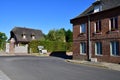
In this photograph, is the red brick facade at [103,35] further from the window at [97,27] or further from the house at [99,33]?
the window at [97,27]

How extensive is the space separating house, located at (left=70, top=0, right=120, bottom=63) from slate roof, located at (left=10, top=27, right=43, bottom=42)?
30.6 meters

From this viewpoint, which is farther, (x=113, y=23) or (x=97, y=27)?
(x=97, y=27)

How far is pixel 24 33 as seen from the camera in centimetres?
6150

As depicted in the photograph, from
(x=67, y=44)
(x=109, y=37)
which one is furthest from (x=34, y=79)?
(x=67, y=44)

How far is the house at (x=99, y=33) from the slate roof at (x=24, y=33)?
3062 cm

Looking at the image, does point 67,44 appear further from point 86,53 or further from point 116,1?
point 116,1

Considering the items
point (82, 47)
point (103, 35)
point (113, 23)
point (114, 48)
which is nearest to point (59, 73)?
point (114, 48)

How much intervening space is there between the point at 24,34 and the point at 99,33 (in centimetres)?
3800

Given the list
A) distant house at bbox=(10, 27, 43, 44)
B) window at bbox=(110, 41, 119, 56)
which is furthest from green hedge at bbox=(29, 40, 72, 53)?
window at bbox=(110, 41, 119, 56)

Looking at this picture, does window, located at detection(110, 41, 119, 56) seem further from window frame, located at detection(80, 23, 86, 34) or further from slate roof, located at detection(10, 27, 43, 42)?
slate roof, located at detection(10, 27, 43, 42)

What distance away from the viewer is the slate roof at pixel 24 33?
5992 centimetres

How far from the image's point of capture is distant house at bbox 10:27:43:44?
195ft

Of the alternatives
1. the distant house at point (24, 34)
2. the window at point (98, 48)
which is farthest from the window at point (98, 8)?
the distant house at point (24, 34)

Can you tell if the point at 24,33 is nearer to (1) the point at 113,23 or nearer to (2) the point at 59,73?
(1) the point at 113,23
